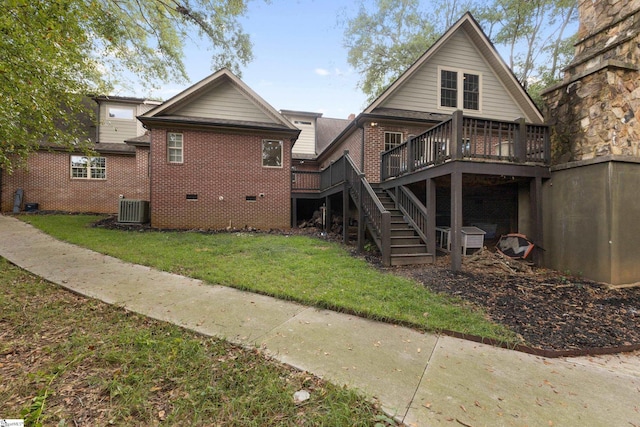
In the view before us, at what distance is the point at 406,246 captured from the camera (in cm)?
662

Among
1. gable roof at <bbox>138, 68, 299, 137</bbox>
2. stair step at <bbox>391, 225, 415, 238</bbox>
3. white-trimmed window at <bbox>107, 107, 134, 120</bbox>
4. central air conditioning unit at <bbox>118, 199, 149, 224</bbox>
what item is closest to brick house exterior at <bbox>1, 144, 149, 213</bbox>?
white-trimmed window at <bbox>107, 107, 134, 120</bbox>

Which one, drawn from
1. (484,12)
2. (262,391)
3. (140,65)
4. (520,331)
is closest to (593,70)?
(520,331)

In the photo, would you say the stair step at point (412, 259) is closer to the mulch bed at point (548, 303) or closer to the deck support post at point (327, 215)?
the mulch bed at point (548, 303)

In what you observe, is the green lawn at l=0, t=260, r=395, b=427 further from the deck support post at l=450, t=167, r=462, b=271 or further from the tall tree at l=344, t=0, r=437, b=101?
the tall tree at l=344, t=0, r=437, b=101

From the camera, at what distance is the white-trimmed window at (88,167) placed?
47.3 feet

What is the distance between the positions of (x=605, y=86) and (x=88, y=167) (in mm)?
20168

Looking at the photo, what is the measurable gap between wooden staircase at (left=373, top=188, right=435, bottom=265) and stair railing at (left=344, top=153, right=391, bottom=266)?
1.09 ft

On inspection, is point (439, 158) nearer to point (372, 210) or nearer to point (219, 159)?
point (372, 210)

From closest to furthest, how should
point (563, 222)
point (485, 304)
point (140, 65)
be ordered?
point (485, 304) → point (563, 222) → point (140, 65)

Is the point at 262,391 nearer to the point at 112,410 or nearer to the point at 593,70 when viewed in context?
the point at 112,410

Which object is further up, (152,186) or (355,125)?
(355,125)

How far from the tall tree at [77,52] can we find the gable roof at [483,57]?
284 inches

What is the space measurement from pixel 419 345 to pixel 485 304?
69.7 inches

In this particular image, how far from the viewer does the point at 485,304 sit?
4066 millimetres
